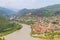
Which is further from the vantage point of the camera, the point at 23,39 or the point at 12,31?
the point at 12,31

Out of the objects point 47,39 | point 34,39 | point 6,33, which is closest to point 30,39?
point 34,39

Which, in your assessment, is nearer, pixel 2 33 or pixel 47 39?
pixel 47 39

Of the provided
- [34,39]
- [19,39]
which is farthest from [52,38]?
[19,39]

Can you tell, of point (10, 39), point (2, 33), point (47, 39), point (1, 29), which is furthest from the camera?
point (1, 29)

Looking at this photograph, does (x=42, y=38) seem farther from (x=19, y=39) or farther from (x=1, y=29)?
(x=1, y=29)

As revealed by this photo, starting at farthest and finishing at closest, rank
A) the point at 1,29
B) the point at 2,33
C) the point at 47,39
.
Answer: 1. the point at 1,29
2. the point at 2,33
3. the point at 47,39

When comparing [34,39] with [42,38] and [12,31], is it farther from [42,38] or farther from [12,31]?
[12,31]

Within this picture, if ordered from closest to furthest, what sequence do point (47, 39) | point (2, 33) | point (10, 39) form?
1. point (47, 39)
2. point (10, 39)
3. point (2, 33)

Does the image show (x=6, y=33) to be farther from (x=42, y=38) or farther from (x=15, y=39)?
(x=42, y=38)

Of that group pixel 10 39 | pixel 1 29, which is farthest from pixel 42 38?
pixel 1 29
